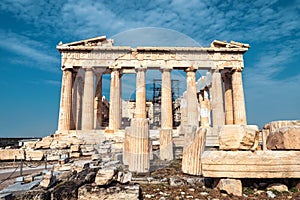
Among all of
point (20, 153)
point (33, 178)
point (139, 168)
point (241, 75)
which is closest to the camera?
point (33, 178)

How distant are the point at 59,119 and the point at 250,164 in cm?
2242

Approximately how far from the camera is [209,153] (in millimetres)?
6320

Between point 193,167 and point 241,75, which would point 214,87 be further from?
point 193,167

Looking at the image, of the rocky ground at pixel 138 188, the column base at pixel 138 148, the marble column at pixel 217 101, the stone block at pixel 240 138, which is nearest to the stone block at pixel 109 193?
the rocky ground at pixel 138 188

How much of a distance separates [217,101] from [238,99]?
269 centimetres

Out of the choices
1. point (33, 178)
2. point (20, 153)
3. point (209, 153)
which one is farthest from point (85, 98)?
point (209, 153)

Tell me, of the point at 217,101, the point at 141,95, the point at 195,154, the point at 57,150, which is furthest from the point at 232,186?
the point at 217,101

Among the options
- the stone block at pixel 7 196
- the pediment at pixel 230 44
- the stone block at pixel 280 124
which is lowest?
the stone block at pixel 7 196

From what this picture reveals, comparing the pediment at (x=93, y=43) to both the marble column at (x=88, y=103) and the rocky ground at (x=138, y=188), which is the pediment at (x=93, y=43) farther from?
the rocky ground at (x=138, y=188)

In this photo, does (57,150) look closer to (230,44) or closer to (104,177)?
(104,177)

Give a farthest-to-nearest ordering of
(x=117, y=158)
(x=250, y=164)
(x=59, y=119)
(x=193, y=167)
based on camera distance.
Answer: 1. (x=59, y=119)
2. (x=117, y=158)
3. (x=193, y=167)
4. (x=250, y=164)

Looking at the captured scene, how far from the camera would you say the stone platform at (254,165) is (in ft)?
19.6

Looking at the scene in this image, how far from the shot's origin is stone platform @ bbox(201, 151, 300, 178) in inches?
235

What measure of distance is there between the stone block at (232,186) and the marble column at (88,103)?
791 inches
